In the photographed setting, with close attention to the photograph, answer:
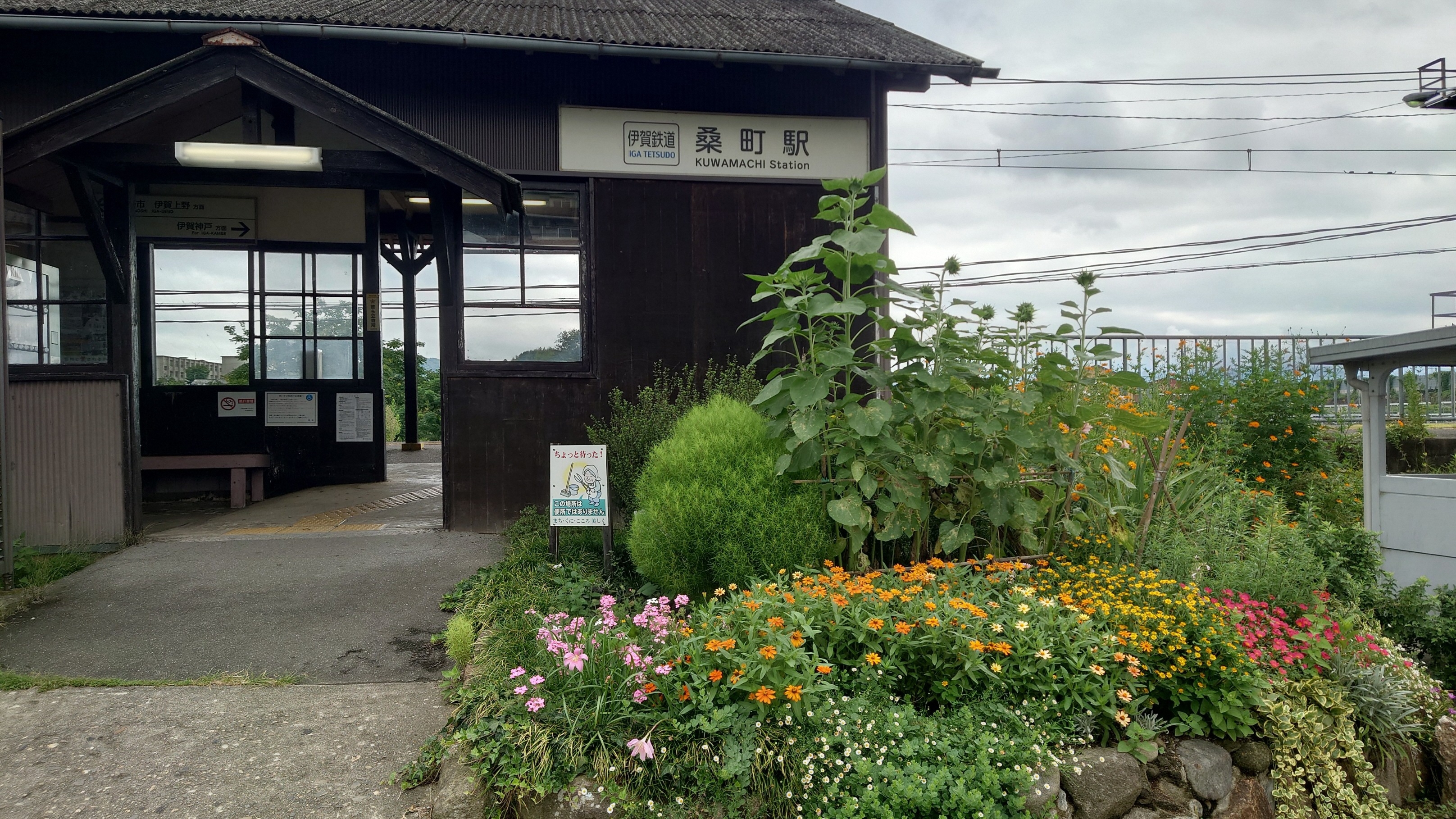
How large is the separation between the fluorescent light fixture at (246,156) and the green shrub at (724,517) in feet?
10.6

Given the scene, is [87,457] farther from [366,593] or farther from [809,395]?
[809,395]

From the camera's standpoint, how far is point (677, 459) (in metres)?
4.01

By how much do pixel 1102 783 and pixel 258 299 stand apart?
8654 mm

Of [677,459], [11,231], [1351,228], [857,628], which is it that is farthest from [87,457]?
[1351,228]

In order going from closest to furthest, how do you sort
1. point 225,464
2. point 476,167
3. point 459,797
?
point 459,797, point 476,167, point 225,464

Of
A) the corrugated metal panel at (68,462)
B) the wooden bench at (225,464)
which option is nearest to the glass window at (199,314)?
the wooden bench at (225,464)

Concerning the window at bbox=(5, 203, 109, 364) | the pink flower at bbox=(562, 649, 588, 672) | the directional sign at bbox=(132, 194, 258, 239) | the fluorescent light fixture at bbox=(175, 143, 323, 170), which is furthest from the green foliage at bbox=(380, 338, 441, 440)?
the pink flower at bbox=(562, 649, 588, 672)

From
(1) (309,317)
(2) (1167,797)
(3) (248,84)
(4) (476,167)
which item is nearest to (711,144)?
(4) (476,167)

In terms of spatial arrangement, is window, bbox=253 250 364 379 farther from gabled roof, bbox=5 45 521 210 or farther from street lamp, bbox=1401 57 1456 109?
street lamp, bbox=1401 57 1456 109

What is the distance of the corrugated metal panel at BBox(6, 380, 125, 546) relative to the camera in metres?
5.82

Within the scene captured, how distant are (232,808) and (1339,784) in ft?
13.4

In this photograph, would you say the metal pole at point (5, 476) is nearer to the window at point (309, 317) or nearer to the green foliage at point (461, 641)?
the green foliage at point (461, 641)

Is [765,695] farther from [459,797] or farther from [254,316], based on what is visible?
[254,316]

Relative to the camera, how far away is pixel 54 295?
6199 millimetres
